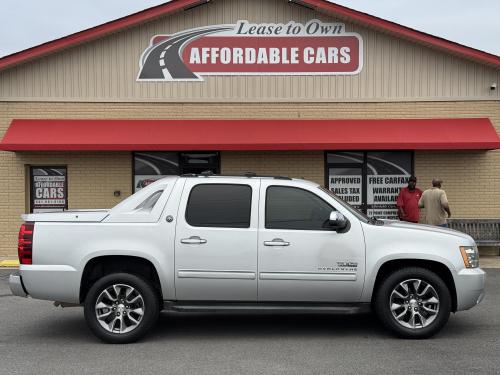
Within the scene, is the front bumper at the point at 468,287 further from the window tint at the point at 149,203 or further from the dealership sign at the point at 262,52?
the dealership sign at the point at 262,52

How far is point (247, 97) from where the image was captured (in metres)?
14.0

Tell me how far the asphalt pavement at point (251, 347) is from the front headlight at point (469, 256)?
2.66 ft

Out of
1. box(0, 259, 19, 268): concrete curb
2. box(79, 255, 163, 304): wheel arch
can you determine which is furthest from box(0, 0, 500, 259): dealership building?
box(79, 255, 163, 304): wheel arch

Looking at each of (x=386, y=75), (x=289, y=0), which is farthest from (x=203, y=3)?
(x=386, y=75)

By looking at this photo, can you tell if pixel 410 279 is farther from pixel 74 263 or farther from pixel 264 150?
pixel 264 150

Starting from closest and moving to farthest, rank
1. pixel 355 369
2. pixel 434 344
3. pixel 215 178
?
1. pixel 355 369
2. pixel 434 344
3. pixel 215 178

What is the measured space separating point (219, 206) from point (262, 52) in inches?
323

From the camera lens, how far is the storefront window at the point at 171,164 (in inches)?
553

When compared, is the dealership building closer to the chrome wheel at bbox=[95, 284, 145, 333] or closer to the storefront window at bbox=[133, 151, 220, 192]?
the storefront window at bbox=[133, 151, 220, 192]

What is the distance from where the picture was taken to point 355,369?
A: 17.9 ft

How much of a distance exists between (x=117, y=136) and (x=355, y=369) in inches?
364

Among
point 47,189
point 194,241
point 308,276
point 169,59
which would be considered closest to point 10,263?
point 47,189

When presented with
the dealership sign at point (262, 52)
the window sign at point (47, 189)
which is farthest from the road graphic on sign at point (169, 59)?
the window sign at point (47, 189)

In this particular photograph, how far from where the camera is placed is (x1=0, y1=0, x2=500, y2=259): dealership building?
1393 centimetres
